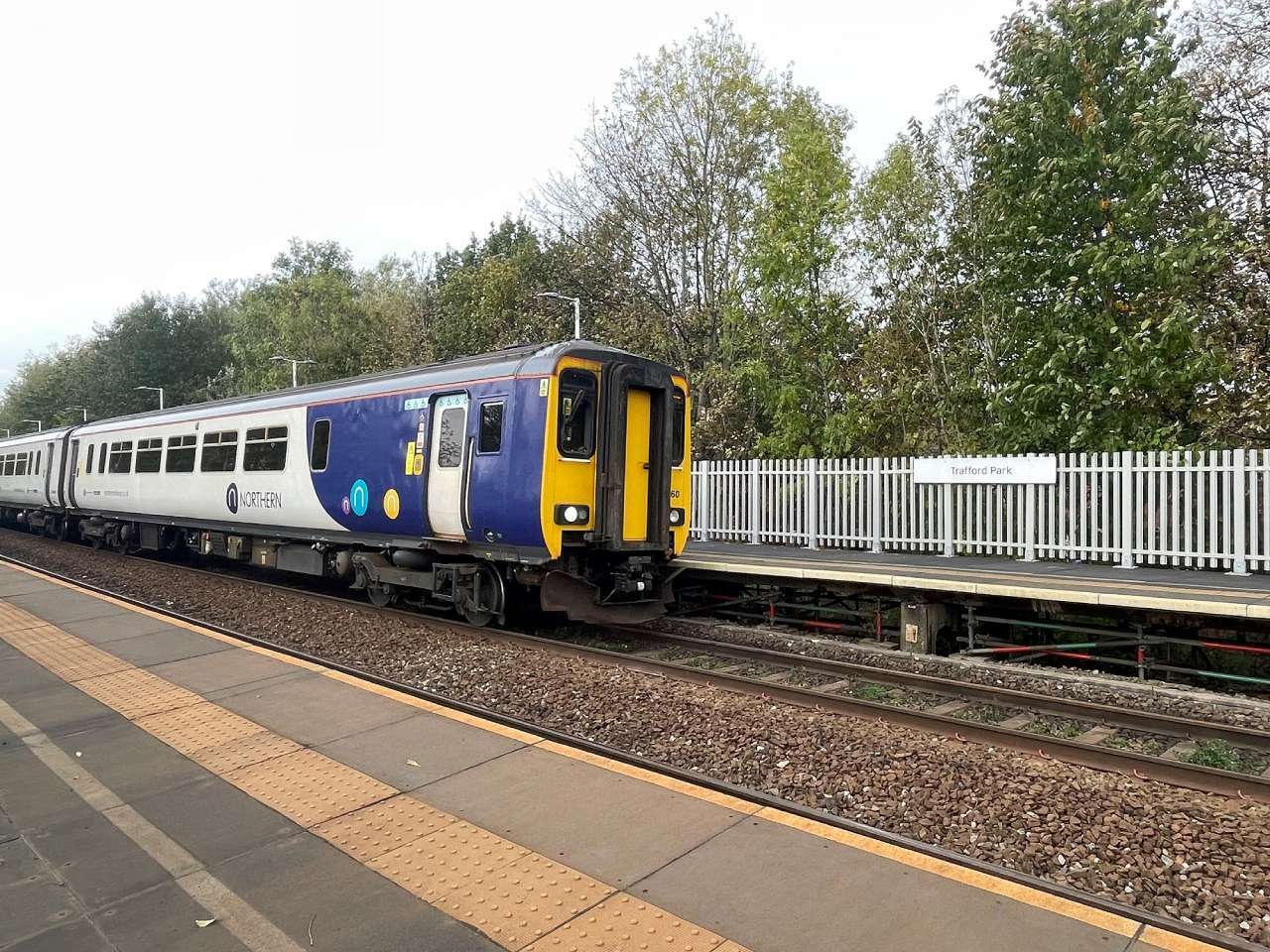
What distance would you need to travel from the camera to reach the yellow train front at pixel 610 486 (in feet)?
30.3

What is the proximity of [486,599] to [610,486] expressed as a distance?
2.14 meters

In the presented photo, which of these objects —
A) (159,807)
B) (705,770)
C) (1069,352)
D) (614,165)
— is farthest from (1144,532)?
(614,165)

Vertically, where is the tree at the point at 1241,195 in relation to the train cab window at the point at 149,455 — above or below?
above

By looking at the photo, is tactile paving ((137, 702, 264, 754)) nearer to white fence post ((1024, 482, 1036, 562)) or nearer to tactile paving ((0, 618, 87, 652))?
tactile paving ((0, 618, 87, 652))

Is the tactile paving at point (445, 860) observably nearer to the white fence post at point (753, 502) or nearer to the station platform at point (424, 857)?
the station platform at point (424, 857)

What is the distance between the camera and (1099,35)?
12.2 m

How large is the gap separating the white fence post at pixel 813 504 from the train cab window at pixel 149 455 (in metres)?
12.1

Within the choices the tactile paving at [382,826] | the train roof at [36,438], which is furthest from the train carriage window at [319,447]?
the train roof at [36,438]

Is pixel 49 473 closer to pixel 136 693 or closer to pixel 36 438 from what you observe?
pixel 36 438

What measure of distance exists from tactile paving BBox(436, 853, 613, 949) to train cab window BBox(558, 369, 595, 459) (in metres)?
5.83

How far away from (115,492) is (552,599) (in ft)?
44.8

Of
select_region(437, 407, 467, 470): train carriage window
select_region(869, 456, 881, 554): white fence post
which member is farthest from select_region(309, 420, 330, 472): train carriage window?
select_region(869, 456, 881, 554): white fence post

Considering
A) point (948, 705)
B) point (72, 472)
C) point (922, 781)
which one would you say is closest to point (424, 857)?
point (922, 781)

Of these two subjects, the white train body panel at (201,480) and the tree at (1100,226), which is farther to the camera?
the white train body panel at (201,480)
